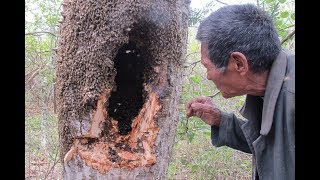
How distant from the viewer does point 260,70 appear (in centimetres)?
196

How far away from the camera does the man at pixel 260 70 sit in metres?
1.84

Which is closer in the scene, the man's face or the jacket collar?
the jacket collar

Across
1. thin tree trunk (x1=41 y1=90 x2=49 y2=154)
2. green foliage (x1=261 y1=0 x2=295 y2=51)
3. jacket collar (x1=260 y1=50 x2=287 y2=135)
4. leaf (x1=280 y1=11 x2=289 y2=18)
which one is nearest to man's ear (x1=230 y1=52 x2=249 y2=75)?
jacket collar (x1=260 y1=50 x2=287 y2=135)

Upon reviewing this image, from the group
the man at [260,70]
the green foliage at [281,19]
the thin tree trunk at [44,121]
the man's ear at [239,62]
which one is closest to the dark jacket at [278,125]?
the man at [260,70]

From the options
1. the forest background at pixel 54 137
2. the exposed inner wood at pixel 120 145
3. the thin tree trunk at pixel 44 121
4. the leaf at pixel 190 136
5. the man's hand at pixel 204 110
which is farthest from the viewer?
the thin tree trunk at pixel 44 121

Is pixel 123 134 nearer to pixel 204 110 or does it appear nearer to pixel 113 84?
pixel 113 84

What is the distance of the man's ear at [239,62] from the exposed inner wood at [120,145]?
51cm

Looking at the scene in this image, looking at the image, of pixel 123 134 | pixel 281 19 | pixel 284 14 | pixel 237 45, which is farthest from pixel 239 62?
pixel 281 19

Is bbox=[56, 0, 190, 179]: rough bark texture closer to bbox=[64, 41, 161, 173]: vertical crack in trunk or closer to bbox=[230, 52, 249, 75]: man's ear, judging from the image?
bbox=[64, 41, 161, 173]: vertical crack in trunk

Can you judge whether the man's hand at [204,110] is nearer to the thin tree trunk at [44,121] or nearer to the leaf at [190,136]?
the leaf at [190,136]

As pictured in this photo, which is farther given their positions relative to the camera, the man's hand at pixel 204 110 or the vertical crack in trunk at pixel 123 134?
the man's hand at pixel 204 110

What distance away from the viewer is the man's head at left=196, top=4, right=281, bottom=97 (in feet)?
6.32

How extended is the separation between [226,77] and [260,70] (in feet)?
0.65
